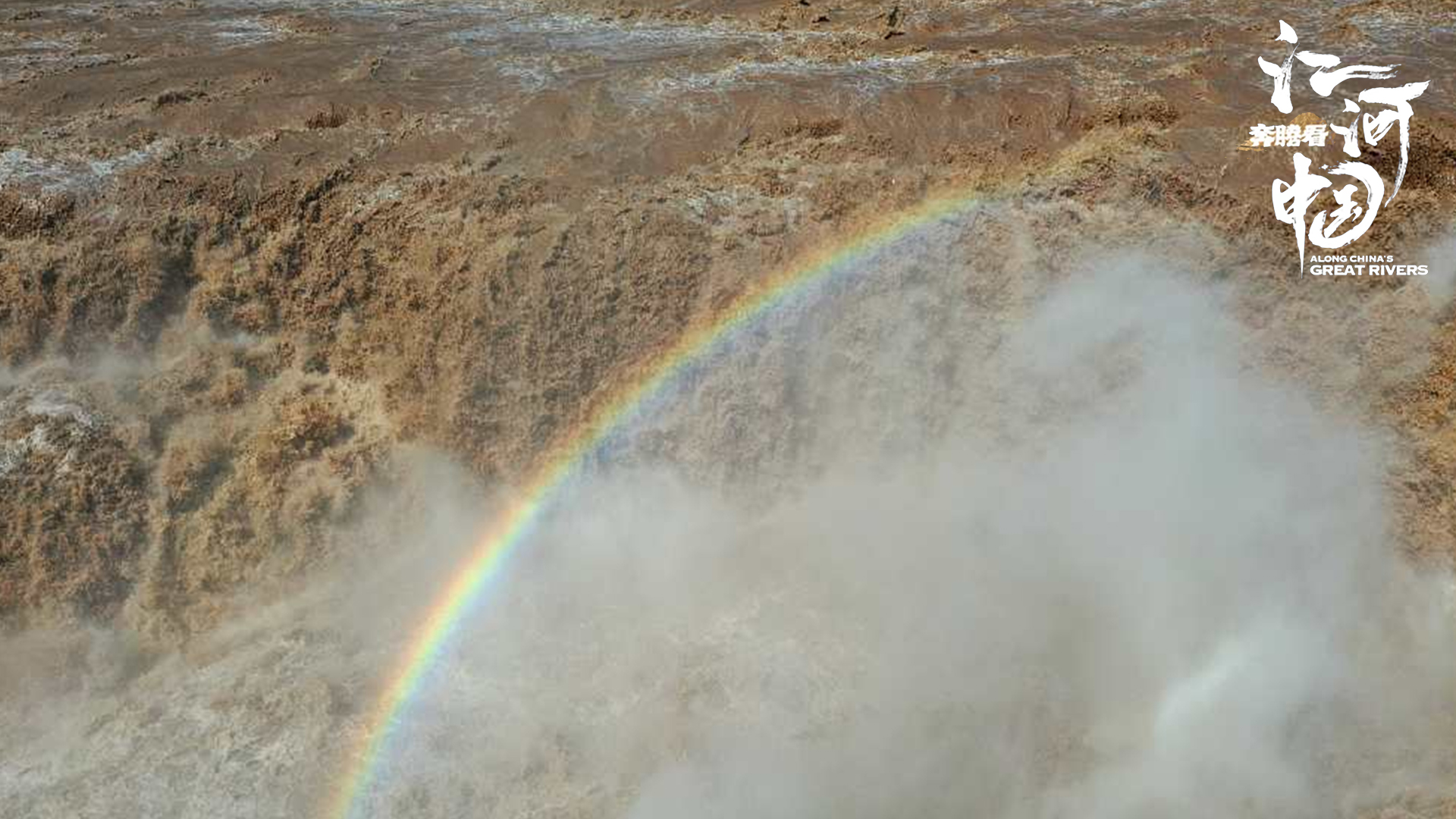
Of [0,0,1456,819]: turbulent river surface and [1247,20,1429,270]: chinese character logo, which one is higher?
[1247,20,1429,270]: chinese character logo

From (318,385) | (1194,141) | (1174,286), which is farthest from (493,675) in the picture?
(1194,141)

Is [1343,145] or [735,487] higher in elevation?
[1343,145]

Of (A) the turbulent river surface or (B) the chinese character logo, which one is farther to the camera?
(B) the chinese character logo

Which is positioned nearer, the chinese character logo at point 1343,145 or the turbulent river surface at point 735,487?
the turbulent river surface at point 735,487

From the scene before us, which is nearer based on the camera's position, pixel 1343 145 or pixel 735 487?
pixel 735 487

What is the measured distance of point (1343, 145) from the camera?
7.53m

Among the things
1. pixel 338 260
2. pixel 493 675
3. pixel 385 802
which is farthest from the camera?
pixel 338 260

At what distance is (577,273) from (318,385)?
2078mm

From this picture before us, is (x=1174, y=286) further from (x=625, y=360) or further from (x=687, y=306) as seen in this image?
(x=625, y=360)

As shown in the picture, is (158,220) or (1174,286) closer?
(1174,286)

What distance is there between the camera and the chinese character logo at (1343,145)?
23.1 feet

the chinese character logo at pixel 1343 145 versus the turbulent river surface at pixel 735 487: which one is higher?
the chinese character logo at pixel 1343 145

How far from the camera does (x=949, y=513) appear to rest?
734 centimetres

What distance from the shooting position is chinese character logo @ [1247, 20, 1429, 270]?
7.04 meters
